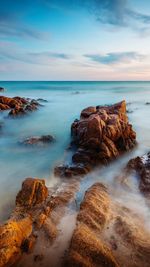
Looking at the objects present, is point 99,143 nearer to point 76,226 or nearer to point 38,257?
point 76,226

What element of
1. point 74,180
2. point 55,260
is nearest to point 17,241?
point 55,260

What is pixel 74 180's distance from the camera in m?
6.93

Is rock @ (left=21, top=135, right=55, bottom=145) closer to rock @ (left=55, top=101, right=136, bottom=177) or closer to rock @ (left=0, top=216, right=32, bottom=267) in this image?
rock @ (left=55, top=101, right=136, bottom=177)

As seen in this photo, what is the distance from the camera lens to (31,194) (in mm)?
5391

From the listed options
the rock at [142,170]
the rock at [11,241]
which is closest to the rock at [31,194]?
the rock at [11,241]

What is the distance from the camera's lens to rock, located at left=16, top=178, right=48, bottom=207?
208 inches

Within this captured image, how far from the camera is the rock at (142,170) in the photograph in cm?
635

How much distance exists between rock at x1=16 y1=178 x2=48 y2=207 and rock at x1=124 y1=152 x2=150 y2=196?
9.46ft

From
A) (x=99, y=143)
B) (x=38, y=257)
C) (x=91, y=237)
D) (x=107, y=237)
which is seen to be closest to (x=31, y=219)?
(x=38, y=257)

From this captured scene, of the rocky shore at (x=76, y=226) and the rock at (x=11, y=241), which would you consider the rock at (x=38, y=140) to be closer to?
the rocky shore at (x=76, y=226)

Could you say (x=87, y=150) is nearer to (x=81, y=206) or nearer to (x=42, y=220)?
(x=81, y=206)

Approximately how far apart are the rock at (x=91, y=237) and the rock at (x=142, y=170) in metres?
1.30

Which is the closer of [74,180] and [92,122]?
[74,180]

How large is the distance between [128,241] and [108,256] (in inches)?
28.9
